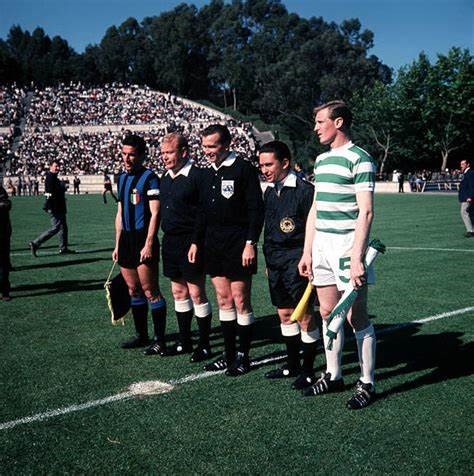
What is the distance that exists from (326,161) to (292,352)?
195 centimetres

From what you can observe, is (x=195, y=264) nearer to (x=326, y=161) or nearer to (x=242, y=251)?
(x=242, y=251)

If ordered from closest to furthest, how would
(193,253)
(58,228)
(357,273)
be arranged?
(357,273), (193,253), (58,228)

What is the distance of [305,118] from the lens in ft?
269

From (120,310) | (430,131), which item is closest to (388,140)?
(430,131)

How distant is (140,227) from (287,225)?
1877 millimetres

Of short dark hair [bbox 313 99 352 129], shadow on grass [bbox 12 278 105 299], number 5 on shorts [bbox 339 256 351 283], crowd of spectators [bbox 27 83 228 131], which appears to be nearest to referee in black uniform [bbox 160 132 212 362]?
number 5 on shorts [bbox 339 256 351 283]

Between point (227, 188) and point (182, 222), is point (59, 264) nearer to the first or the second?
point (182, 222)

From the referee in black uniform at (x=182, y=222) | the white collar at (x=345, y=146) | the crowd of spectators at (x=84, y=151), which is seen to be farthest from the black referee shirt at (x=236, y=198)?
the crowd of spectators at (x=84, y=151)

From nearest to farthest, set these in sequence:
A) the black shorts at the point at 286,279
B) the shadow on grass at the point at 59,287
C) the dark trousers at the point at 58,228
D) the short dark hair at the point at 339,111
A: the short dark hair at the point at 339,111, the black shorts at the point at 286,279, the shadow on grass at the point at 59,287, the dark trousers at the point at 58,228

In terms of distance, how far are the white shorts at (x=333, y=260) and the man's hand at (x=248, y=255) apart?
720 mm

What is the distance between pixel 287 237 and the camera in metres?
5.28

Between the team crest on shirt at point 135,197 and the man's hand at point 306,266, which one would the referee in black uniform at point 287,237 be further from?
the team crest on shirt at point 135,197

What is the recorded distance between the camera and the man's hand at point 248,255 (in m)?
5.33

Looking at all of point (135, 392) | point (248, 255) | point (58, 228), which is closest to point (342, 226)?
point (248, 255)
